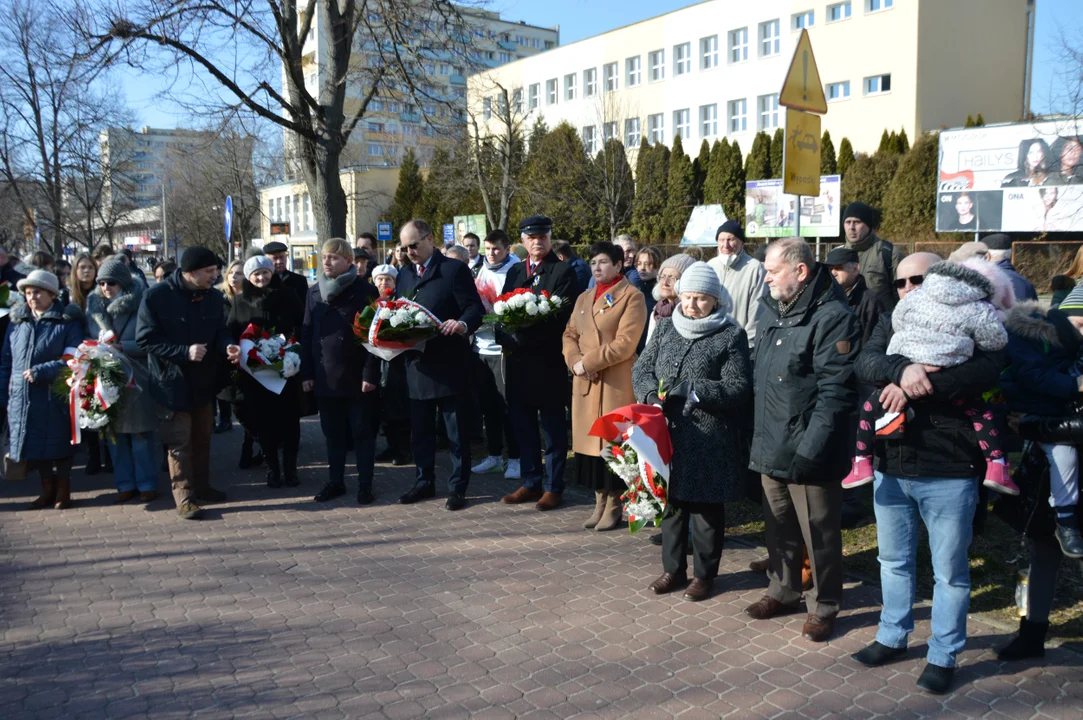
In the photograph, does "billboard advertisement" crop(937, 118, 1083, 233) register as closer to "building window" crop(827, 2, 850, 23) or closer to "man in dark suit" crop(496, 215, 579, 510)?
"building window" crop(827, 2, 850, 23)

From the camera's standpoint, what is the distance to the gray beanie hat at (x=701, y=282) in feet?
17.1

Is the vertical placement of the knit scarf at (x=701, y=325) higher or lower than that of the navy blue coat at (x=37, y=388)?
higher

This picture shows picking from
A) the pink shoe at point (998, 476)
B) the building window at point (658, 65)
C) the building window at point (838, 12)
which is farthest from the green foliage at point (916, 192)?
the pink shoe at point (998, 476)

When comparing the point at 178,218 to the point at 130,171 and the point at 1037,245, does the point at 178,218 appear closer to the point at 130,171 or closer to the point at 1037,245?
the point at 130,171

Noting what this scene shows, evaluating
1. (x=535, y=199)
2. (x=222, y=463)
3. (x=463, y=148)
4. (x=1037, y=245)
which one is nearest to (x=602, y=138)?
(x=535, y=199)

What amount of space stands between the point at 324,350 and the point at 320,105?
6686 mm

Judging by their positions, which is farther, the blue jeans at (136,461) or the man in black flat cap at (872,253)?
the blue jeans at (136,461)

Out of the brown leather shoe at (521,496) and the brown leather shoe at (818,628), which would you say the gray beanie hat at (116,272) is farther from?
the brown leather shoe at (818,628)

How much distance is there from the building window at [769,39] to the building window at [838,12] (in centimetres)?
298

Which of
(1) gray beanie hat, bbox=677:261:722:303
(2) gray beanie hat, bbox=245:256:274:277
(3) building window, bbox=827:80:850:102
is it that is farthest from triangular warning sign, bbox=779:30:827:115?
(3) building window, bbox=827:80:850:102

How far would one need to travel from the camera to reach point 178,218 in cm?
5531

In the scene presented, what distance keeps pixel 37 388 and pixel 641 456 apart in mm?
5594

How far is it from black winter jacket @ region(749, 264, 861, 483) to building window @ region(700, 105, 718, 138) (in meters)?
46.9

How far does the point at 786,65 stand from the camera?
35.3 meters
